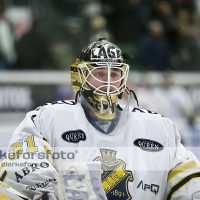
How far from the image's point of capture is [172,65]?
1093 cm

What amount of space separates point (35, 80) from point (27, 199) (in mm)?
7135

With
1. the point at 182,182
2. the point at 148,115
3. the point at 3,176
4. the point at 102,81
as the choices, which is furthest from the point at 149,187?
the point at 3,176

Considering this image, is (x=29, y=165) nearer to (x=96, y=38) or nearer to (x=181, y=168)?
(x=181, y=168)

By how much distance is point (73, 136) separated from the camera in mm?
3471

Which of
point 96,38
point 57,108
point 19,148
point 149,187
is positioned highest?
point 57,108

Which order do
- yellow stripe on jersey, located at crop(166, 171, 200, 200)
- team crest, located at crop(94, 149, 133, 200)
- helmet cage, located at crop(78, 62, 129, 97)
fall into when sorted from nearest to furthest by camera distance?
team crest, located at crop(94, 149, 133, 200) → yellow stripe on jersey, located at crop(166, 171, 200, 200) → helmet cage, located at crop(78, 62, 129, 97)

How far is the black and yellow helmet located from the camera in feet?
11.9

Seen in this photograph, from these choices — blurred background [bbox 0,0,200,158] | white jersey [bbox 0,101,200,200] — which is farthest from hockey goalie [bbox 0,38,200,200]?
blurred background [bbox 0,0,200,158]

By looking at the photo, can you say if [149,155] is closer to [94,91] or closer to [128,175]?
[128,175]

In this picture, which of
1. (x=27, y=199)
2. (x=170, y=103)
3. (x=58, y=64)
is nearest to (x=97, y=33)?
(x=58, y=64)

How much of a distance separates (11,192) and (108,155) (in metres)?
0.62

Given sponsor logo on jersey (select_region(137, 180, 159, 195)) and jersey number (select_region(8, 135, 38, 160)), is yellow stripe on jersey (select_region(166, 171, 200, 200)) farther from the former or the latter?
jersey number (select_region(8, 135, 38, 160))

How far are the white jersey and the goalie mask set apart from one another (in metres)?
0.10

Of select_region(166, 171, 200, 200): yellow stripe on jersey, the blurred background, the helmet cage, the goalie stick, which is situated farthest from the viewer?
the blurred background
